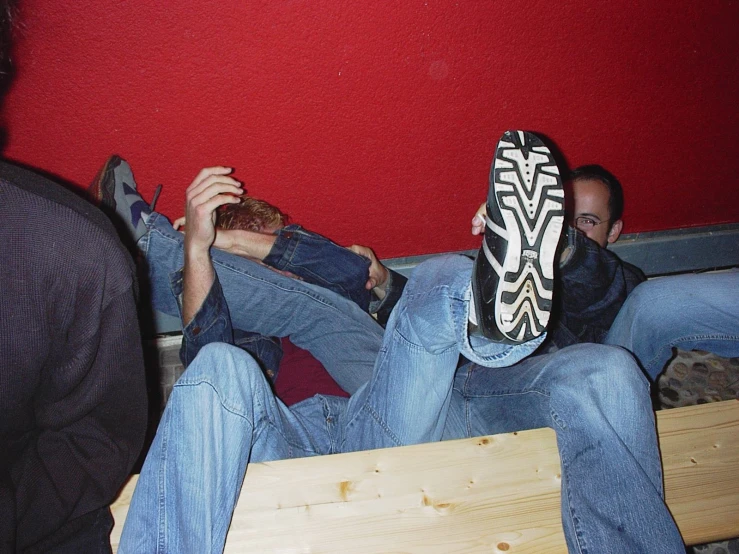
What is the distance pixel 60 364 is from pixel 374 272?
101cm

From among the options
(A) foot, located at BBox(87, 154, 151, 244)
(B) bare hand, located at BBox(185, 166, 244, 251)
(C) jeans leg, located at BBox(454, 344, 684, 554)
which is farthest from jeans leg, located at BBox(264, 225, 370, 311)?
(C) jeans leg, located at BBox(454, 344, 684, 554)

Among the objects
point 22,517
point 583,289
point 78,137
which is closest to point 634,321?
point 583,289

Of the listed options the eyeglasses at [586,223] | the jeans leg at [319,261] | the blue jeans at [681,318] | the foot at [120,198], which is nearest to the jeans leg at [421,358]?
the jeans leg at [319,261]

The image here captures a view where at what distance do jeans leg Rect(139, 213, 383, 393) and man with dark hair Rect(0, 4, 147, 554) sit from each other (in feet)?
2.26

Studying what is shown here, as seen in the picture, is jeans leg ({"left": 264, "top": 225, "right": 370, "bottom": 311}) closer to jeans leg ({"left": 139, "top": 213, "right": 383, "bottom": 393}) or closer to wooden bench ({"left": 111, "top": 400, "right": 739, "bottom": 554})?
jeans leg ({"left": 139, "top": 213, "right": 383, "bottom": 393})

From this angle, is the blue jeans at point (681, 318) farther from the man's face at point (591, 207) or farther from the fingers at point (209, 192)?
the fingers at point (209, 192)

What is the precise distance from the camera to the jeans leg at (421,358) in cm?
94

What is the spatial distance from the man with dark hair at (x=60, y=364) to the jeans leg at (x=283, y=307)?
0.69 meters

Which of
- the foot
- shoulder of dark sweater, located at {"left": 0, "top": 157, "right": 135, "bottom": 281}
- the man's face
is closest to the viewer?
shoulder of dark sweater, located at {"left": 0, "top": 157, "right": 135, "bottom": 281}

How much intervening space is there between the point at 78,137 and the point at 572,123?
139 centimetres

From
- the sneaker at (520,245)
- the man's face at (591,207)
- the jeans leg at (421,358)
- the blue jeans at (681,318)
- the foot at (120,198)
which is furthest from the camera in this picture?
the man's face at (591,207)

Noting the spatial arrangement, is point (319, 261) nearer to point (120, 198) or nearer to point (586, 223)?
point (120, 198)

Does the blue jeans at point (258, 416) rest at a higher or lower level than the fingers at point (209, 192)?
lower

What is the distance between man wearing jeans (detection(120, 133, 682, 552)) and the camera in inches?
34.0
